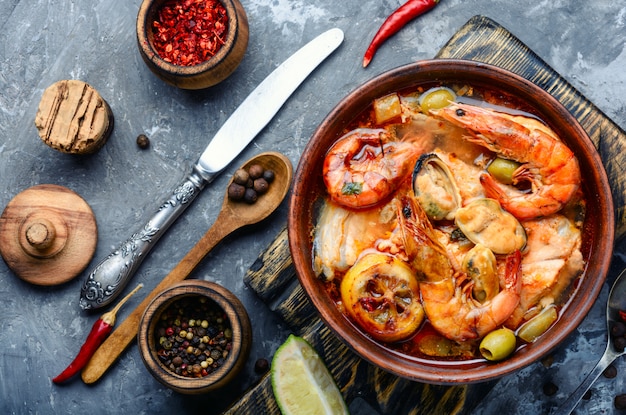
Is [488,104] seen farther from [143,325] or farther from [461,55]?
[143,325]

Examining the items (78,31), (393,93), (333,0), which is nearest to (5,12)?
(78,31)

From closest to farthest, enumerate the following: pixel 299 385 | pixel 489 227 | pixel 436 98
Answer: pixel 489 227
pixel 436 98
pixel 299 385

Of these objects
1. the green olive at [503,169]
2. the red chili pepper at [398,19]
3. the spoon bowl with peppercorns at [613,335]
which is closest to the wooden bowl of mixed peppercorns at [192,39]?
the red chili pepper at [398,19]

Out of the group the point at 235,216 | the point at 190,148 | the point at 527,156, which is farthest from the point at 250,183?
the point at 527,156

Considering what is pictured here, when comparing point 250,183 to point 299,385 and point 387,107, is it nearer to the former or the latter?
point 387,107

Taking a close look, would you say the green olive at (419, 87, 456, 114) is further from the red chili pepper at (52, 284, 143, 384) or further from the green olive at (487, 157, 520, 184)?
the red chili pepper at (52, 284, 143, 384)

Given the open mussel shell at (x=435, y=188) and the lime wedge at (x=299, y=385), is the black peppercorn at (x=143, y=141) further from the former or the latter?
the open mussel shell at (x=435, y=188)
